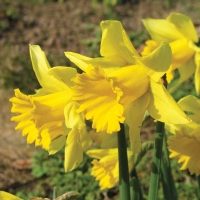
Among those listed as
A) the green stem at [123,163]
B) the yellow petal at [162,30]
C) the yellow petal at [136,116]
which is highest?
the yellow petal at [162,30]

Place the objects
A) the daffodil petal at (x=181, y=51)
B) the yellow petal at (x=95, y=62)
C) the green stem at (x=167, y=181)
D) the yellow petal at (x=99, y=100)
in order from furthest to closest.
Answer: the daffodil petal at (x=181, y=51) → the green stem at (x=167, y=181) → the yellow petal at (x=95, y=62) → the yellow petal at (x=99, y=100)

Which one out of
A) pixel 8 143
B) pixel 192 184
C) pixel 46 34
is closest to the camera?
pixel 192 184

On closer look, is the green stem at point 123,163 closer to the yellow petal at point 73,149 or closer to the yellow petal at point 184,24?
the yellow petal at point 73,149

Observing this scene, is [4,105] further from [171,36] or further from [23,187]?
[171,36]

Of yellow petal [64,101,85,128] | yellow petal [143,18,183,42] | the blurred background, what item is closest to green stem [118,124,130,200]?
yellow petal [64,101,85,128]

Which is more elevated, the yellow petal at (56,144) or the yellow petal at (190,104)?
the yellow petal at (190,104)

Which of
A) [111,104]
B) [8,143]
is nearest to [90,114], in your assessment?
[111,104]

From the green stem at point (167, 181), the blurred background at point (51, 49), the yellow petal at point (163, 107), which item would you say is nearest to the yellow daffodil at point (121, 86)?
the yellow petal at point (163, 107)

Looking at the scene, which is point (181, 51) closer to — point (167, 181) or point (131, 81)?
point (167, 181)
